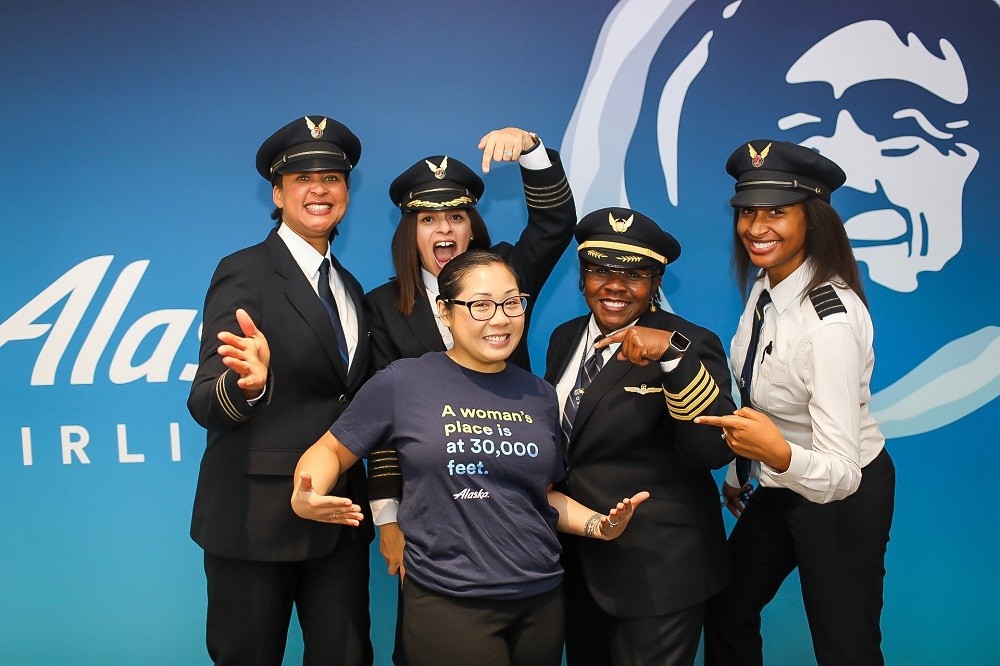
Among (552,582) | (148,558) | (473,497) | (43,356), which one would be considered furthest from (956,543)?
(43,356)

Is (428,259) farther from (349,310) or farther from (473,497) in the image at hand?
(473,497)

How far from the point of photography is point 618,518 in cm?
209

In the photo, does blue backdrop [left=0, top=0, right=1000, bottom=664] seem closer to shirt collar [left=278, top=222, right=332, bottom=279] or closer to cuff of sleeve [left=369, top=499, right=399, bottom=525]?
shirt collar [left=278, top=222, right=332, bottom=279]

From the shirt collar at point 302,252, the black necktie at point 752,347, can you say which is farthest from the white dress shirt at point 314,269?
the black necktie at point 752,347

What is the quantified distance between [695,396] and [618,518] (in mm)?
346

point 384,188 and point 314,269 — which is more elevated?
point 384,188

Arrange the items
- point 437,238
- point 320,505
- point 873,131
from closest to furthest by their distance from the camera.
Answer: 1. point 320,505
2. point 437,238
3. point 873,131

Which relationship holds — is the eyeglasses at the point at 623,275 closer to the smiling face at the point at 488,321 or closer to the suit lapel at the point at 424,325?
the smiling face at the point at 488,321

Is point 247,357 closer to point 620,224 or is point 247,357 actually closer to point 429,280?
point 429,280

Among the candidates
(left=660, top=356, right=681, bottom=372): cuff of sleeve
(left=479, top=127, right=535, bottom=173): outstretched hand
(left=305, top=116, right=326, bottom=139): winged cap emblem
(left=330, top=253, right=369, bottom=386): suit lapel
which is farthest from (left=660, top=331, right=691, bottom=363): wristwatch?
(left=305, top=116, right=326, bottom=139): winged cap emblem

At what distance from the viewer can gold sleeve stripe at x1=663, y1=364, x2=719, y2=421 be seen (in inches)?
82.4

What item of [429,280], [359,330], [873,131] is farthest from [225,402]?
[873,131]

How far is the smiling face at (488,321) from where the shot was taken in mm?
2084

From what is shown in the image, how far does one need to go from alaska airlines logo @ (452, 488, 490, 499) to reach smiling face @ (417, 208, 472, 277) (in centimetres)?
82
